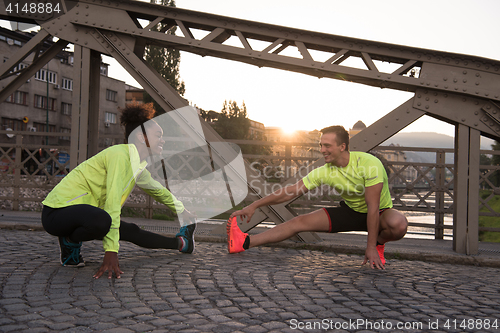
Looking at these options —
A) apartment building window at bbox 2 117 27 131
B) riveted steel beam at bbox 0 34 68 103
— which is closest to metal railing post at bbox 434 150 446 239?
riveted steel beam at bbox 0 34 68 103

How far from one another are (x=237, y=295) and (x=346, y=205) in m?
2.04

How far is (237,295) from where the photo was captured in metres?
3.45

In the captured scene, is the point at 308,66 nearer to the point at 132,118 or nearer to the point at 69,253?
the point at 132,118

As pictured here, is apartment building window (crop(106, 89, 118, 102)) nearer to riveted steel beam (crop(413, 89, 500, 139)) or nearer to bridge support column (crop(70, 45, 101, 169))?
bridge support column (crop(70, 45, 101, 169))

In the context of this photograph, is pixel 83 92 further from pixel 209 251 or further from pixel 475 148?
pixel 475 148

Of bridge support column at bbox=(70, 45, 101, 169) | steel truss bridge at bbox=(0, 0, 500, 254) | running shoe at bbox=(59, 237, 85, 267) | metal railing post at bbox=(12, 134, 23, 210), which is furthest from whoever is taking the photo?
metal railing post at bbox=(12, 134, 23, 210)

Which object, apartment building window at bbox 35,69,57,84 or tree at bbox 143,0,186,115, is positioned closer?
tree at bbox 143,0,186,115

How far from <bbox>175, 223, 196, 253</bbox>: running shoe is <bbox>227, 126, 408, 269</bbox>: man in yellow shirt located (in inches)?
19.8

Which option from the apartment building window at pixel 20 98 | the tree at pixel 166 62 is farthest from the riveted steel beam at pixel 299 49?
the apartment building window at pixel 20 98

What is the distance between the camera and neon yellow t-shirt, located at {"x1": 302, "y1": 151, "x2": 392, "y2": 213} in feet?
14.7

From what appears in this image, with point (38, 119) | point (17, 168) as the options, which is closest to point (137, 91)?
point (38, 119)

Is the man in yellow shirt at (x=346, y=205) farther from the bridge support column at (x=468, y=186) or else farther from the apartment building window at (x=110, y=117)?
the apartment building window at (x=110, y=117)

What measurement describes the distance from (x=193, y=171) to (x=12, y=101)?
4557 cm

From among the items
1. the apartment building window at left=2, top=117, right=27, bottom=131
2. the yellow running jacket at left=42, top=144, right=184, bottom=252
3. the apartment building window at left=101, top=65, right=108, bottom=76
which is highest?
the apartment building window at left=101, top=65, right=108, bottom=76
